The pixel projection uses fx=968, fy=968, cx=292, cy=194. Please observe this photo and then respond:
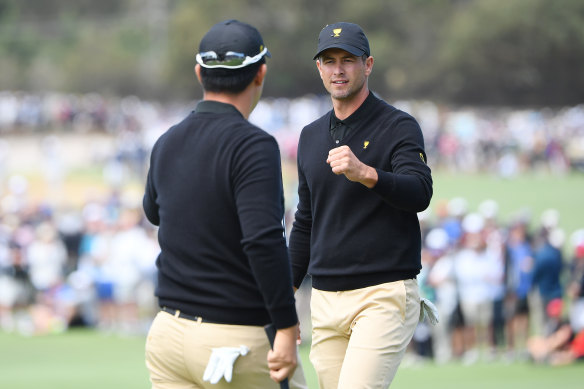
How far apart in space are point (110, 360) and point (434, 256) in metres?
4.83

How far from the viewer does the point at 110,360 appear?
13.7 m

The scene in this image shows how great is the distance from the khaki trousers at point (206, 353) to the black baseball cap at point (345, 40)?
1.42 m

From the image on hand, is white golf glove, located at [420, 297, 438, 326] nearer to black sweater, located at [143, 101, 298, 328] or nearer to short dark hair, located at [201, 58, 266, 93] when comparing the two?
black sweater, located at [143, 101, 298, 328]

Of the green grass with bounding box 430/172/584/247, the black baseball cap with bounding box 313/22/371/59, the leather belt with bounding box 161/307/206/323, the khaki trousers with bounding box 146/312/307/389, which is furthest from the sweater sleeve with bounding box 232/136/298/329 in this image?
the green grass with bounding box 430/172/584/247

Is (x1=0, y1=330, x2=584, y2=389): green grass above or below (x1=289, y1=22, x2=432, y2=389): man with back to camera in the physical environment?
below

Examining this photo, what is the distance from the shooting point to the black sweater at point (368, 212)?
13.6ft

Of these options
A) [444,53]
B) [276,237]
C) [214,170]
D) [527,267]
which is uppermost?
[444,53]

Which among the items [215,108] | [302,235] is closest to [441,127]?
[302,235]

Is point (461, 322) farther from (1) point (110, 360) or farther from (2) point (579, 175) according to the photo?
(2) point (579, 175)

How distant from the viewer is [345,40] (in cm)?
426

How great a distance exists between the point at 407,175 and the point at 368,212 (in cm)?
31

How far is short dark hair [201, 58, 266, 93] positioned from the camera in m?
3.54

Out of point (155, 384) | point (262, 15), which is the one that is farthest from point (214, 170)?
point (262, 15)

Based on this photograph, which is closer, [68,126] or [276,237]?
[276,237]
